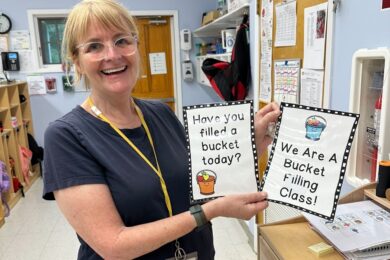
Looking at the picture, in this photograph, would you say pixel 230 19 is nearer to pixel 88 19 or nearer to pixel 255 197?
pixel 88 19

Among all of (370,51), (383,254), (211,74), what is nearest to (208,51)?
(211,74)

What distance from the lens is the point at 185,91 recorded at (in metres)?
4.62

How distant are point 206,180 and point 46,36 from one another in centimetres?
414

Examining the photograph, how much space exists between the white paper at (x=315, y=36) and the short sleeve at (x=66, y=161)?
107 cm

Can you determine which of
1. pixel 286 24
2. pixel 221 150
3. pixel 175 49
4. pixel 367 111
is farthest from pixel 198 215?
pixel 175 49

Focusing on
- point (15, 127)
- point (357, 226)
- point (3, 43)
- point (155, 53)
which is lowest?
point (15, 127)

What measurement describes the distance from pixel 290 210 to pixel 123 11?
1408 millimetres

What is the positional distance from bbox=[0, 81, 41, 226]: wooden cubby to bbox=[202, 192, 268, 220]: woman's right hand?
3.09 metres

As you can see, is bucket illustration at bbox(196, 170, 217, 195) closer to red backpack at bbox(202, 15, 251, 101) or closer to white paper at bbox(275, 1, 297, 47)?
white paper at bbox(275, 1, 297, 47)

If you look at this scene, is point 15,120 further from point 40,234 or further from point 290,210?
point 290,210

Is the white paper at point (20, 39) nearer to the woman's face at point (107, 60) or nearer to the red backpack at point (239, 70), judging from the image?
the red backpack at point (239, 70)

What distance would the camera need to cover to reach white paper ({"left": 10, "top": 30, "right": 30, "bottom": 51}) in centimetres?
418

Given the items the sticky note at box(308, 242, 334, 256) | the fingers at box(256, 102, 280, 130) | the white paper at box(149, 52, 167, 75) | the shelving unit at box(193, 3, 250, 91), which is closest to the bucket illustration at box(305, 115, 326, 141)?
the fingers at box(256, 102, 280, 130)

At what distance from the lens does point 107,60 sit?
1005 millimetres
